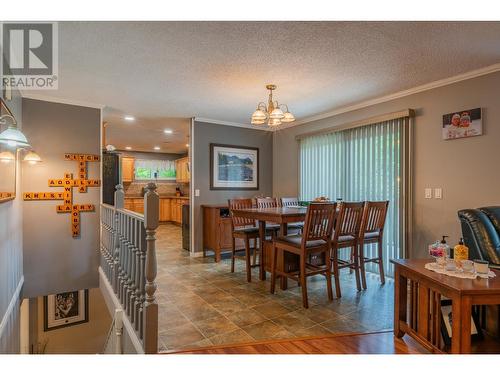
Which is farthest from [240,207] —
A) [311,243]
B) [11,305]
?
[11,305]

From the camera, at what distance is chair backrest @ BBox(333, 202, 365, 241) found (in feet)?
9.86

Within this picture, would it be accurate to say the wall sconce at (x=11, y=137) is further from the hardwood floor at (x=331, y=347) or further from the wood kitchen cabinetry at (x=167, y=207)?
the wood kitchen cabinetry at (x=167, y=207)

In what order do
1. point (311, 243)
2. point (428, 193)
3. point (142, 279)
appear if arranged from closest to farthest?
point (142, 279), point (311, 243), point (428, 193)

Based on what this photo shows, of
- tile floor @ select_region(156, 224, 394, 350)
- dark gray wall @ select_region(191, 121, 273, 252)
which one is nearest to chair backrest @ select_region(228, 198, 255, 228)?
tile floor @ select_region(156, 224, 394, 350)

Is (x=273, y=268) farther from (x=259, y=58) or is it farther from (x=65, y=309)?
(x=65, y=309)

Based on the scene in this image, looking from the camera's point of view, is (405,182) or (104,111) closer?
(405,182)

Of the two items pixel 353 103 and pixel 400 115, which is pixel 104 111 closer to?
pixel 353 103

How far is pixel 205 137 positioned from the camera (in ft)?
16.1

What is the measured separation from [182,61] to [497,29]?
8.06ft

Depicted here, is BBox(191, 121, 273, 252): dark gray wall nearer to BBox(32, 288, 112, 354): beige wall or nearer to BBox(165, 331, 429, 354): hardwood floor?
BBox(32, 288, 112, 354): beige wall

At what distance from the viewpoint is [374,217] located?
3316mm

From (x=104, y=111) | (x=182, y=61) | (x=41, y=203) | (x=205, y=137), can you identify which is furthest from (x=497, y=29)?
(x=41, y=203)

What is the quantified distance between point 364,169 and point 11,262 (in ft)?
13.9

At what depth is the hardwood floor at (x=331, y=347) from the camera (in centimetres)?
194
